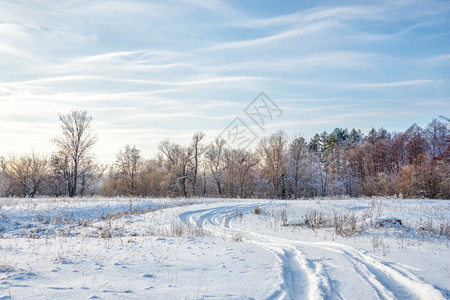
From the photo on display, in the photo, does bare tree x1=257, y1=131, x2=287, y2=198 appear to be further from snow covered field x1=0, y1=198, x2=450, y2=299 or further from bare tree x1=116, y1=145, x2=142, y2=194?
snow covered field x1=0, y1=198, x2=450, y2=299

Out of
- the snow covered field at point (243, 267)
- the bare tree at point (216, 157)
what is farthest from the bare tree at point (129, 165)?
the snow covered field at point (243, 267)

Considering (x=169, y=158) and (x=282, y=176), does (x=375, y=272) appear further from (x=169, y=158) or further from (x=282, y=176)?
(x=169, y=158)

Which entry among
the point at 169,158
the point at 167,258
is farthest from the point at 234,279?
the point at 169,158

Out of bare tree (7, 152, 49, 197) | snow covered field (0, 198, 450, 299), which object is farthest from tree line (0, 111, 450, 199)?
snow covered field (0, 198, 450, 299)

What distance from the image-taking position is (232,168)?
2275 inches

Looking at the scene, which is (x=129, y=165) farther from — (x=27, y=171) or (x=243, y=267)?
(x=243, y=267)

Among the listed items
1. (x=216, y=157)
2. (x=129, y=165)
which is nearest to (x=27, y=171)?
(x=129, y=165)

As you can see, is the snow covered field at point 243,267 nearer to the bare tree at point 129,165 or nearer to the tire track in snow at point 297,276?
the tire track in snow at point 297,276

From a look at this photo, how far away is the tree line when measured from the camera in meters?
46.0

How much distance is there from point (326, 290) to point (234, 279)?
1.55 meters

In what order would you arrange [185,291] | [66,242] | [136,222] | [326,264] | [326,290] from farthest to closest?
1. [136,222]
2. [66,242]
3. [326,264]
4. [326,290]
5. [185,291]

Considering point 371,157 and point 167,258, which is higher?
point 371,157

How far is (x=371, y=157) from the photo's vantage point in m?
60.5

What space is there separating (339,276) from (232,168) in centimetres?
5222
